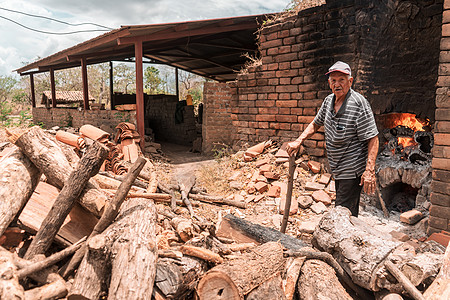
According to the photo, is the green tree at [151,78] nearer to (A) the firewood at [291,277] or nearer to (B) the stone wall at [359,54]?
(B) the stone wall at [359,54]

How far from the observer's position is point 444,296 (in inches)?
78.5

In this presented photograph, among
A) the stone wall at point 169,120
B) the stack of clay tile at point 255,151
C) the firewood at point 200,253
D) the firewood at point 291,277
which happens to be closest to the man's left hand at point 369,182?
the firewood at point 291,277

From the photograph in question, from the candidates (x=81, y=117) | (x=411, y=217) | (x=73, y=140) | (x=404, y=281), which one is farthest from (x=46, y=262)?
(x=81, y=117)

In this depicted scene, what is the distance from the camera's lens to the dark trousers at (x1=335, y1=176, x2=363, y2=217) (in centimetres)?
315

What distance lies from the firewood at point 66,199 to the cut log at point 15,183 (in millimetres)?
315

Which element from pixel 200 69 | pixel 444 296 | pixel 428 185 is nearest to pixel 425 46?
pixel 428 185

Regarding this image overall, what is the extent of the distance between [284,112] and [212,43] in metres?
5.36

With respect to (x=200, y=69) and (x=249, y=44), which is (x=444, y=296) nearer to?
(x=249, y=44)

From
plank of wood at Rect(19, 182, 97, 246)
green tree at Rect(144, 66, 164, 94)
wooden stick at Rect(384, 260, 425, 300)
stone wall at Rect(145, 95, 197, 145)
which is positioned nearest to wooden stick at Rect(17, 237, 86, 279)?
plank of wood at Rect(19, 182, 97, 246)

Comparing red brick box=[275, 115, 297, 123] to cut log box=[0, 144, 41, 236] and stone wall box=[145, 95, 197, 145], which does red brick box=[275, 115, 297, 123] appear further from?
Answer: stone wall box=[145, 95, 197, 145]

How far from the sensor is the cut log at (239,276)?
6.66ft

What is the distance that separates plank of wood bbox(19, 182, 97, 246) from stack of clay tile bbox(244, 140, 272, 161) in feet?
11.7

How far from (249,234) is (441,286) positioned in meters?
1.63

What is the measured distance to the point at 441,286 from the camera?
6.73 feet
